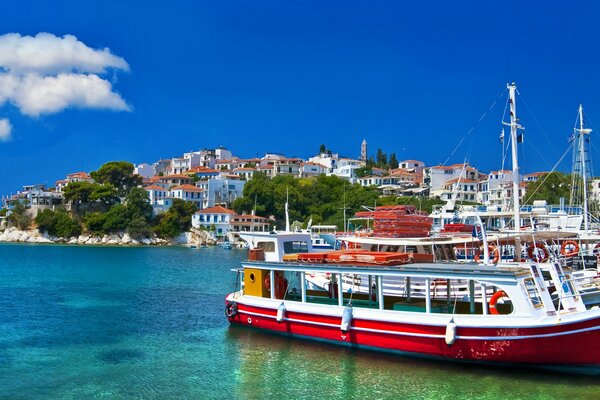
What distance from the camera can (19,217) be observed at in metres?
95.5

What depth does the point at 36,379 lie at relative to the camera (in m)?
14.9

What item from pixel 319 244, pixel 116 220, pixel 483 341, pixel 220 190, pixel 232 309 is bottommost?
pixel 483 341

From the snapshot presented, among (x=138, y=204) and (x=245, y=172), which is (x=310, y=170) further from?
(x=138, y=204)

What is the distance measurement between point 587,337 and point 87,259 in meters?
52.1

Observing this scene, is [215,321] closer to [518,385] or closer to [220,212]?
[518,385]

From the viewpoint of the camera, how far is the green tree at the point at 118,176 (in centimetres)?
9675

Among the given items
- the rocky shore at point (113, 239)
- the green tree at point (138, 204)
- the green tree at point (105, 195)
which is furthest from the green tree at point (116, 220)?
the green tree at point (105, 195)

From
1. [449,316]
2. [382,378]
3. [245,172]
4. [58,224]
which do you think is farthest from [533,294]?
[245,172]

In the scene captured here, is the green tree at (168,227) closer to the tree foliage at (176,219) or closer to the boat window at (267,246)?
the tree foliage at (176,219)

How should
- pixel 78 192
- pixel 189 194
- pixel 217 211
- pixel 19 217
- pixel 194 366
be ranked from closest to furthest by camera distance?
pixel 194 366, pixel 78 192, pixel 217 211, pixel 19 217, pixel 189 194

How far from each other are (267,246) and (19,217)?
86592mm

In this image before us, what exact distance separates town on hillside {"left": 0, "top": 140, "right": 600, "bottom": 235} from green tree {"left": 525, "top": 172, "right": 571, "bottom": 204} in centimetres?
367

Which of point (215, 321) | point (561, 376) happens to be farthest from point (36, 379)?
point (561, 376)

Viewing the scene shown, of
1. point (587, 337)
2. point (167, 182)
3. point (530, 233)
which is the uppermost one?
point (167, 182)
